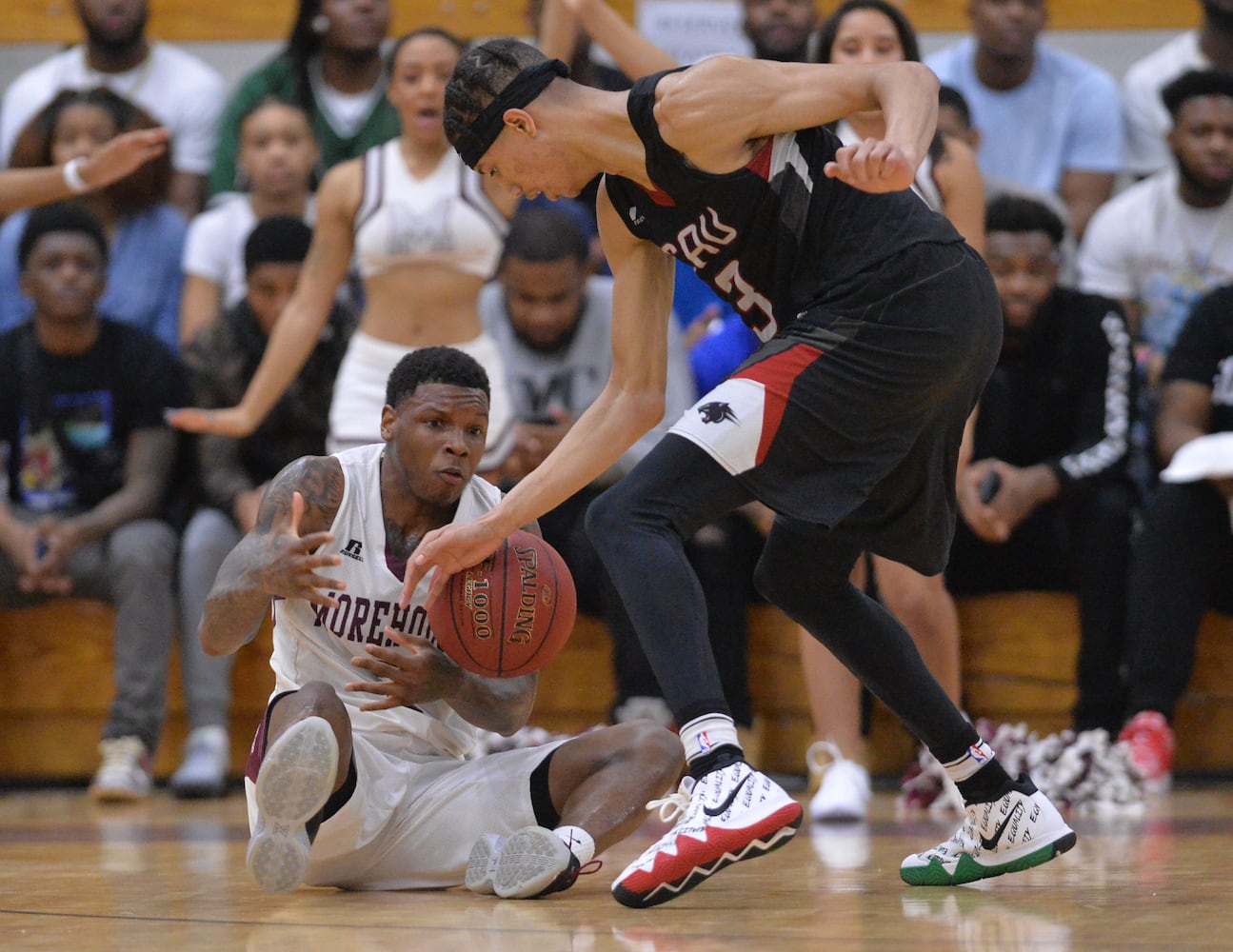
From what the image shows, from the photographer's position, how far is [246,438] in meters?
6.59

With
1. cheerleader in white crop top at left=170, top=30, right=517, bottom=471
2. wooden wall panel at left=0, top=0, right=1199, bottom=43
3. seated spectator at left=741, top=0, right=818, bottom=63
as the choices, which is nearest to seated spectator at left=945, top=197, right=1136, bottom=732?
seated spectator at left=741, top=0, right=818, bottom=63

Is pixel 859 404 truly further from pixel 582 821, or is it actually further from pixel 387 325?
pixel 387 325

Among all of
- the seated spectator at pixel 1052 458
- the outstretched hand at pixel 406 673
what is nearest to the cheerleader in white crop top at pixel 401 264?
the seated spectator at pixel 1052 458

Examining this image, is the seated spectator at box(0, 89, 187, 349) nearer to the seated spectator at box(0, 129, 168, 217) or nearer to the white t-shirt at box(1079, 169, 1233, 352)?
the seated spectator at box(0, 129, 168, 217)

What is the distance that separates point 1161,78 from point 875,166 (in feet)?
16.6

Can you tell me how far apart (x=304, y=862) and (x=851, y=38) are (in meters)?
3.35

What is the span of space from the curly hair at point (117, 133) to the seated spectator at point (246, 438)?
893 mm

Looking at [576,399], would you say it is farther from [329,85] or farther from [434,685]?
[434,685]

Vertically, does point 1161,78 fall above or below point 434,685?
above

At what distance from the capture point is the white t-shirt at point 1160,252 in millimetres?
6781

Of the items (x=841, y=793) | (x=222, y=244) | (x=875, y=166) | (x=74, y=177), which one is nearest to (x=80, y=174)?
(x=74, y=177)

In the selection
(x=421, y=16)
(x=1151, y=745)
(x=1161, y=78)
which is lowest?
(x=1151, y=745)

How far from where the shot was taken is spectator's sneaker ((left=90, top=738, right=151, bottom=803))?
19.7 ft

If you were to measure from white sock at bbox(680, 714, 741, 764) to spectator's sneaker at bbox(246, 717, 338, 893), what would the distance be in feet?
2.18
